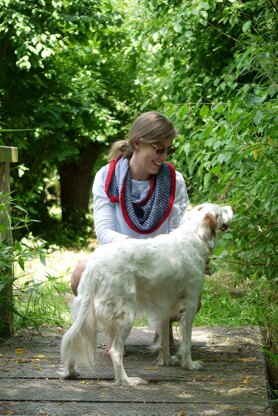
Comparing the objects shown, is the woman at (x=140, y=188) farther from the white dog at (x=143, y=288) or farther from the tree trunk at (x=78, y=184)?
the tree trunk at (x=78, y=184)

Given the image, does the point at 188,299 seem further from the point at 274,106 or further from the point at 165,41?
the point at 165,41

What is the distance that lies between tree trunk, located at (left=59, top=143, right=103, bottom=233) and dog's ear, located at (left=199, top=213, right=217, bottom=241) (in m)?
9.09

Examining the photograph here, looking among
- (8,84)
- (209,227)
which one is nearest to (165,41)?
(8,84)

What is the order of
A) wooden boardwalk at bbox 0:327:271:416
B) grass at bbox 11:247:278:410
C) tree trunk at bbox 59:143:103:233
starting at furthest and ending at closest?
tree trunk at bbox 59:143:103:233 → grass at bbox 11:247:278:410 → wooden boardwalk at bbox 0:327:271:416

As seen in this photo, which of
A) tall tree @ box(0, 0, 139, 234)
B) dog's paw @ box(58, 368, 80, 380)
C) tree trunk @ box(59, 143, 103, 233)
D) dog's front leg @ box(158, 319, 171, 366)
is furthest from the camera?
tree trunk @ box(59, 143, 103, 233)

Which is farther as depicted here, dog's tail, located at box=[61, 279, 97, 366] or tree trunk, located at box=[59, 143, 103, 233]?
tree trunk, located at box=[59, 143, 103, 233]

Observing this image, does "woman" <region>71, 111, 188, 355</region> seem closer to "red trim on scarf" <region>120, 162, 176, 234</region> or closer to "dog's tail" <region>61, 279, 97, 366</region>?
"red trim on scarf" <region>120, 162, 176, 234</region>

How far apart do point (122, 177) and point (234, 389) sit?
62.5 inches

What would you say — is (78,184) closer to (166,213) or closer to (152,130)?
(166,213)

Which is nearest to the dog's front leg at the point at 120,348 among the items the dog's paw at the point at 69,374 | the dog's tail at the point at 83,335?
the dog's tail at the point at 83,335

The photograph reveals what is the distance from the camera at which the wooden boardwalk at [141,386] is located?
3.49 metres

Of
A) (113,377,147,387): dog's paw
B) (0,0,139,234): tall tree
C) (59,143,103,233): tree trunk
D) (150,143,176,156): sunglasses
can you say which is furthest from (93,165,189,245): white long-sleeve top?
(59,143,103,233): tree trunk

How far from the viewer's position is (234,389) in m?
3.80

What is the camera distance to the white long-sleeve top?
4570 mm
